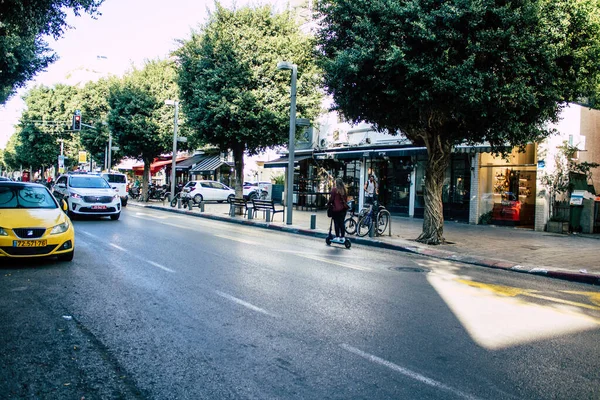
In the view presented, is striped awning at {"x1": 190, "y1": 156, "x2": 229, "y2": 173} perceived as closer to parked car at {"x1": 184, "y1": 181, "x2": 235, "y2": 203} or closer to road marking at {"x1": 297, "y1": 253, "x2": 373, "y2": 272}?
parked car at {"x1": 184, "y1": 181, "x2": 235, "y2": 203}

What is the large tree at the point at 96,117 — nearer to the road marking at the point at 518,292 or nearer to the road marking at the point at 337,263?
the road marking at the point at 337,263

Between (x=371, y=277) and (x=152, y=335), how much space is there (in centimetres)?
459

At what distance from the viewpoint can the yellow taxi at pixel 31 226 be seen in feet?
27.1

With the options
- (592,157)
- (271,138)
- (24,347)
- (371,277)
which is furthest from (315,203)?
(24,347)

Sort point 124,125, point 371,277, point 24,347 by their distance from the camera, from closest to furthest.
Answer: point 24,347
point 371,277
point 124,125

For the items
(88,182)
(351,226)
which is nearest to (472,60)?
(351,226)

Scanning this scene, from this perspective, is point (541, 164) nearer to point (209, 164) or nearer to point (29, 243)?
point (29, 243)

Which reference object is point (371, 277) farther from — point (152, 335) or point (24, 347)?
point (24, 347)

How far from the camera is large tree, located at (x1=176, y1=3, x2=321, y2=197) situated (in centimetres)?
2205

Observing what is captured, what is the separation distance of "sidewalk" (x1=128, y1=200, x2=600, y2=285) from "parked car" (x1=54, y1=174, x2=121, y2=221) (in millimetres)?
5361

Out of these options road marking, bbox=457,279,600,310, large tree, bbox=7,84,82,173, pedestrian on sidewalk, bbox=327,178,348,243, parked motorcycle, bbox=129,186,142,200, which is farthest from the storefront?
large tree, bbox=7,84,82,173

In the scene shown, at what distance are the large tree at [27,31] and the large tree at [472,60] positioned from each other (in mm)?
6863

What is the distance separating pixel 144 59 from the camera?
121ft

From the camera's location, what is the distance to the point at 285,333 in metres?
5.06
